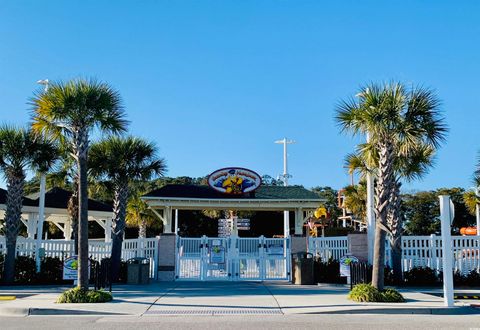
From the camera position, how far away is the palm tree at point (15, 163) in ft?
59.9

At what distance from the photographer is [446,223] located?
12.6 metres

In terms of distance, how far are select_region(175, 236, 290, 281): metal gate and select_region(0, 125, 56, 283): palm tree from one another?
611 centimetres

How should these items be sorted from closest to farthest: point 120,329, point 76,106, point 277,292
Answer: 1. point 120,329
2. point 76,106
3. point 277,292

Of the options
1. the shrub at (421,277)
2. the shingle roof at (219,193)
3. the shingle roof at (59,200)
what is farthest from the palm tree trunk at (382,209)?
the shingle roof at (59,200)

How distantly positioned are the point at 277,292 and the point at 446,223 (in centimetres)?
565

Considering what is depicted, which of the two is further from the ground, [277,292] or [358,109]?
[358,109]

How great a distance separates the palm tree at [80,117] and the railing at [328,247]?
977cm

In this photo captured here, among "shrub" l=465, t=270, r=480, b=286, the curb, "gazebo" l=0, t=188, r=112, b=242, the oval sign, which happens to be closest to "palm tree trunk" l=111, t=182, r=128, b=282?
the oval sign

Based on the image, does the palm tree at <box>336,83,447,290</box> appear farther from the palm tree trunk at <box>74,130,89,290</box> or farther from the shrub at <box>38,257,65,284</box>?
the shrub at <box>38,257,65,284</box>

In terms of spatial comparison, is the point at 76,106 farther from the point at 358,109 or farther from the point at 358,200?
the point at 358,200

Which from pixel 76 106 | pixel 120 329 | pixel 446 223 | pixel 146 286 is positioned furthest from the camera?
pixel 146 286

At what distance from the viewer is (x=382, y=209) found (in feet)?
44.7

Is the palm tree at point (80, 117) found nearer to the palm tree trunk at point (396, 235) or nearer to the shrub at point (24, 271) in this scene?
the shrub at point (24, 271)

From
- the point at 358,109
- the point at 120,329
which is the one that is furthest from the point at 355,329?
the point at 358,109
